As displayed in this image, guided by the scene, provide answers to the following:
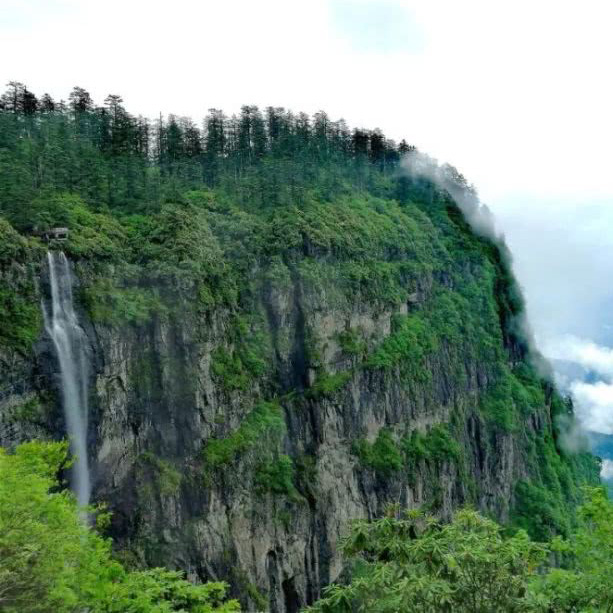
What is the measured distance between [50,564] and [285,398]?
1348 inches

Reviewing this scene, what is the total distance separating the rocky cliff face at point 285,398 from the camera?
1497 inches

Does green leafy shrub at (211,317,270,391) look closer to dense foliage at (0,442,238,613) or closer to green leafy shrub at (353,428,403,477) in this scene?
green leafy shrub at (353,428,403,477)

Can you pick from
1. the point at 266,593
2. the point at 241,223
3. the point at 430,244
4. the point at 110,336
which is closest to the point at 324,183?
the point at 430,244

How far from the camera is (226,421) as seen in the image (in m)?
43.7

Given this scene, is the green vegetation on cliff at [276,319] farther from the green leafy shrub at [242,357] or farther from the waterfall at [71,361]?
the waterfall at [71,361]

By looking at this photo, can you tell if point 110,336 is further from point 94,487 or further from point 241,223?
point 241,223

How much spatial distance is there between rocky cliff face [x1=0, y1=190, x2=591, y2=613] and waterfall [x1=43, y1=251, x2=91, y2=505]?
628mm

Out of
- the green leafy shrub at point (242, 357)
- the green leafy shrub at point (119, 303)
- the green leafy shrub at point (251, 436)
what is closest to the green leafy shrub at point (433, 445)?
the green leafy shrub at point (251, 436)

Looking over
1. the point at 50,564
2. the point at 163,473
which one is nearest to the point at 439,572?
the point at 50,564

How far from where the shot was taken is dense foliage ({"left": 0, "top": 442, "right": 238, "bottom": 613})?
49.1 ft

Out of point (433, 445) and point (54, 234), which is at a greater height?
point (54, 234)

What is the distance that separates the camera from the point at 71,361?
36406 millimetres

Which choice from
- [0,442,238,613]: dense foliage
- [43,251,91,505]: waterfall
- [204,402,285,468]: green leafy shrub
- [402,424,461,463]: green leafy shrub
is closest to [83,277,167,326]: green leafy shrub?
[43,251,91,505]: waterfall

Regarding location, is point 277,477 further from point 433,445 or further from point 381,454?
point 433,445
